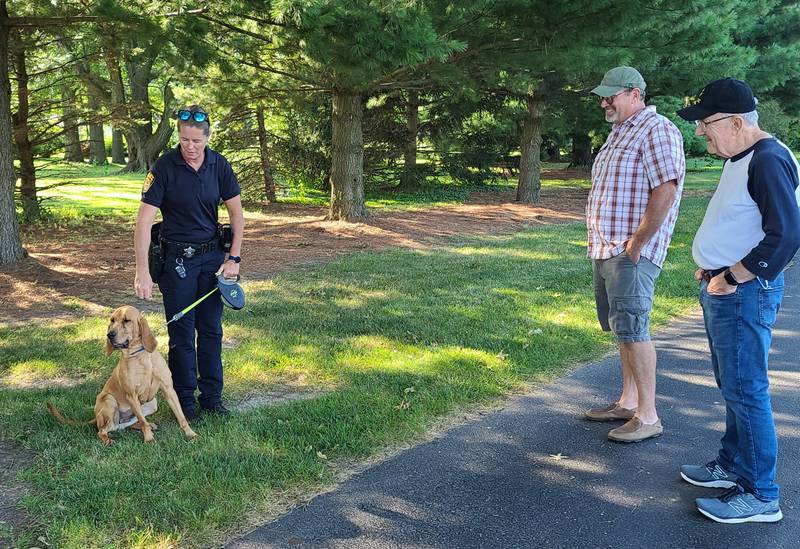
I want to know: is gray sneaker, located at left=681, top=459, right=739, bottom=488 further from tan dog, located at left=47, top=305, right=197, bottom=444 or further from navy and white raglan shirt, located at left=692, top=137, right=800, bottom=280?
tan dog, located at left=47, top=305, right=197, bottom=444

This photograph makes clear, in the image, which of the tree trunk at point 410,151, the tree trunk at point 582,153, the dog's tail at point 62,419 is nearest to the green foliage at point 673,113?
the tree trunk at point 582,153

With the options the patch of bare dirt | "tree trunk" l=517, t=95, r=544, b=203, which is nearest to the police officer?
the patch of bare dirt

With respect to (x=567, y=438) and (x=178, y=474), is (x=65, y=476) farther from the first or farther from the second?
(x=567, y=438)

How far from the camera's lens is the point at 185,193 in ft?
12.9

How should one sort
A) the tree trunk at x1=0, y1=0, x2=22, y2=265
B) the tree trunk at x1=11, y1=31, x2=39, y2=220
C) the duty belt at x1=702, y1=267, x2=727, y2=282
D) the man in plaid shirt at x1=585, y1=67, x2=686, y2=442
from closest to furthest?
1. the duty belt at x1=702, y1=267, x2=727, y2=282
2. the man in plaid shirt at x1=585, y1=67, x2=686, y2=442
3. the tree trunk at x1=0, y1=0, x2=22, y2=265
4. the tree trunk at x1=11, y1=31, x2=39, y2=220

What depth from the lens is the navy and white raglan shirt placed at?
2.75 m

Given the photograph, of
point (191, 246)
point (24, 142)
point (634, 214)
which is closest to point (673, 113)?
point (24, 142)

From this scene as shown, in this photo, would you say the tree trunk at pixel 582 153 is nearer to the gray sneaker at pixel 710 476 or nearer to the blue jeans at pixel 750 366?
the gray sneaker at pixel 710 476

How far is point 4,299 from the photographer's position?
747 centimetres

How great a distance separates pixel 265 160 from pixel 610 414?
14508mm

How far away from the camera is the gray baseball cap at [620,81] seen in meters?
3.70

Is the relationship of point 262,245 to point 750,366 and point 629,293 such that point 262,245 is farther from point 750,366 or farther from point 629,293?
point 750,366

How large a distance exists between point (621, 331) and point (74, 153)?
2239 centimetres

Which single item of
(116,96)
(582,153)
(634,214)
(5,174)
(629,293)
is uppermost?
(116,96)
